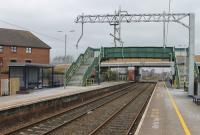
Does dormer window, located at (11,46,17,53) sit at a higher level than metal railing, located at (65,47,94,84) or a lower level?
higher

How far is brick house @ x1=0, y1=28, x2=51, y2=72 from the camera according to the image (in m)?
61.4

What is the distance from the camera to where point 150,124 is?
1767cm

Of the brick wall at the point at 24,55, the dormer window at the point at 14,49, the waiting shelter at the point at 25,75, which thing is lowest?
the waiting shelter at the point at 25,75

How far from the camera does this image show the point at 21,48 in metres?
64.8

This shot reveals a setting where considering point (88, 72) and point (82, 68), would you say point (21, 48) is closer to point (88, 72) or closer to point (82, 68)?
point (82, 68)

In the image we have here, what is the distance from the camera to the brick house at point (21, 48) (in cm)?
6142

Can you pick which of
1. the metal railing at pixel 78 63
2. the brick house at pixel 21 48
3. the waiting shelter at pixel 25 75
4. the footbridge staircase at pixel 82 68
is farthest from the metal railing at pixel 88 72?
the brick house at pixel 21 48

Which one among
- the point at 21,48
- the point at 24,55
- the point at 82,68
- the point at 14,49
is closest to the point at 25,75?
the point at 82,68

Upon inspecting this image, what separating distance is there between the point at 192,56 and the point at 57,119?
21.2m

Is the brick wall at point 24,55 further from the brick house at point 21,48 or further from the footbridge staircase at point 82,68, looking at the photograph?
the footbridge staircase at point 82,68

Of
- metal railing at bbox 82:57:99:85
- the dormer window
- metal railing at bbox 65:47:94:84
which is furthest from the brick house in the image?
metal railing at bbox 82:57:99:85

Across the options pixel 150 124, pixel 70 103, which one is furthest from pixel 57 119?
pixel 70 103

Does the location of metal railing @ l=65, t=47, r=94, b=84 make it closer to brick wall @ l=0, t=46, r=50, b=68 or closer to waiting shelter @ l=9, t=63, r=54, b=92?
waiting shelter @ l=9, t=63, r=54, b=92

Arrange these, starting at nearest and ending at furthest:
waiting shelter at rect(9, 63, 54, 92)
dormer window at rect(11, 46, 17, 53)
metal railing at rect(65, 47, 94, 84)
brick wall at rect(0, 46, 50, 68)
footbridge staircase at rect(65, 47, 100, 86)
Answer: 1. waiting shelter at rect(9, 63, 54, 92)
2. footbridge staircase at rect(65, 47, 100, 86)
3. metal railing at rect(65, 47, 94, 84)
4. brick wall at rect(0, 46, 50, 68)
5. dormer window at rect(11, 46, 17, 53)
